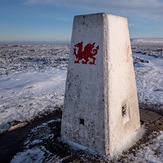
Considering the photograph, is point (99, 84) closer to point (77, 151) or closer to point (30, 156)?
point (77, 151)

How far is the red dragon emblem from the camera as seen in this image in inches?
108

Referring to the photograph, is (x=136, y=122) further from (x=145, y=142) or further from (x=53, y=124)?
(x=53, y=124)

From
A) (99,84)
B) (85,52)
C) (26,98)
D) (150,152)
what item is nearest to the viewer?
(99,84)

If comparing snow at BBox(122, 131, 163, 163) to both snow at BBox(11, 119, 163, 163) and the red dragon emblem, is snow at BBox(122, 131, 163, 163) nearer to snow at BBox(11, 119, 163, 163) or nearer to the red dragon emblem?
snow at BBox(11, 119, 163, 163)

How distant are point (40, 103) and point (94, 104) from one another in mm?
3444

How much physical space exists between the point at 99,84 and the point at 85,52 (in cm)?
65

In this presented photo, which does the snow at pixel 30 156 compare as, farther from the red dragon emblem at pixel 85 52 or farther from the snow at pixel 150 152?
the red dragon emblem at pixel 85 52

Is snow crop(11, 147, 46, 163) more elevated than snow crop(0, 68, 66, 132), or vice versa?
snow crop(0, 68, 66, 132)

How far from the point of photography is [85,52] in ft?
9.27

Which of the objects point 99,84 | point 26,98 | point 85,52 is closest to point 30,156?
point 99,84

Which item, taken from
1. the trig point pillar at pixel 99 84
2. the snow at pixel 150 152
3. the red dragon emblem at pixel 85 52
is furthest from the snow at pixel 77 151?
the red dragon emblem at pixel 85 52

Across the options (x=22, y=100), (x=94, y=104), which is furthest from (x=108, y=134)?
(x=22, y=100)

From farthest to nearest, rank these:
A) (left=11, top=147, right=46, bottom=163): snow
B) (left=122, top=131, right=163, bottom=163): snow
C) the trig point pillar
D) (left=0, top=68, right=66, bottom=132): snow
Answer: (left=0, top=68, right=66, bottom=132): snow → (left=11, top=147, right=46, bottom=163): snow → (left=122, top=131, right=163, bottom=163): snow → the trig point pillar

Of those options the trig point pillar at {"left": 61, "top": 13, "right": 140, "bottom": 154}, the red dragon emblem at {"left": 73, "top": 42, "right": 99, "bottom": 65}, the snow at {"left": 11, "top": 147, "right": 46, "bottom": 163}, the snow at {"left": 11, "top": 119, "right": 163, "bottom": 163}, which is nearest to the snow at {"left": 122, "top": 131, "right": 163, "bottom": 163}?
the snow at {"left": 11, "top": 119, "right": 163, "bottom": 163}
